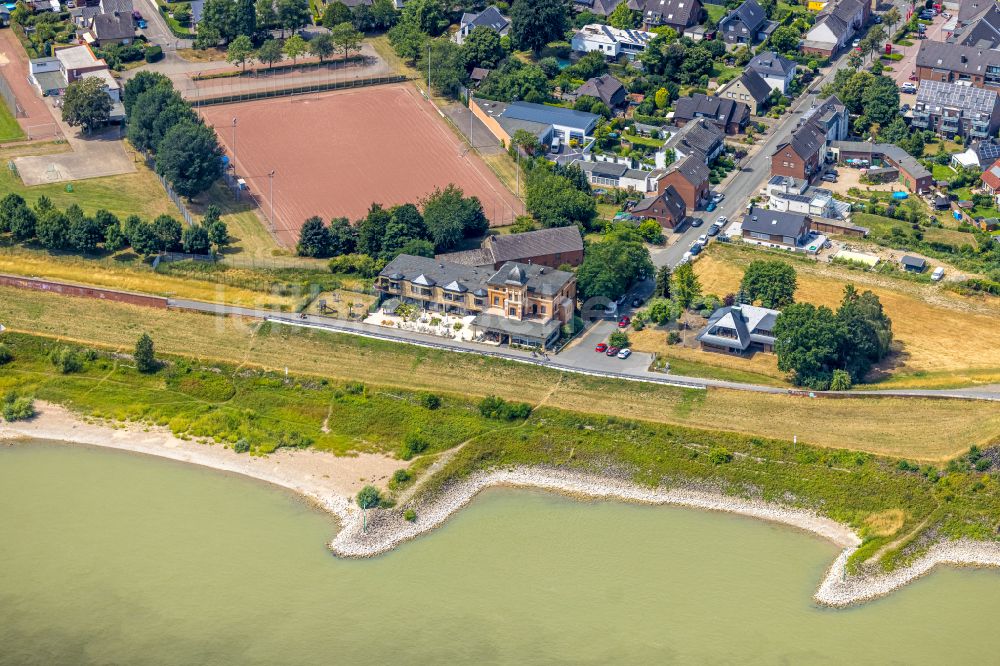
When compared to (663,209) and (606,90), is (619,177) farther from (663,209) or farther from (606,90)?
(606,90)

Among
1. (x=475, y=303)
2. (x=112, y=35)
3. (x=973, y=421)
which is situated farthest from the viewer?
(x=112, y=35)

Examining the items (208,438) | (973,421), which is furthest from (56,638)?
(973,421)

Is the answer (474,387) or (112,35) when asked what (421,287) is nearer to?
(474,387)

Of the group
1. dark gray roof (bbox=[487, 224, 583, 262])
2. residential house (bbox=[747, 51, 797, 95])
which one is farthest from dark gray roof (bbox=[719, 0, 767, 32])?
dark gray roof (bbox=[487, 224, 583, 262])

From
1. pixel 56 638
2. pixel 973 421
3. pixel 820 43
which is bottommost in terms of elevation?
pixel 56 638

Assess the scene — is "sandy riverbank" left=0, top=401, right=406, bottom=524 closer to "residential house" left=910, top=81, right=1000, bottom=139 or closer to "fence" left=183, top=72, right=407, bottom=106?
"fence" left=183, top=72, right=407, bottom=106

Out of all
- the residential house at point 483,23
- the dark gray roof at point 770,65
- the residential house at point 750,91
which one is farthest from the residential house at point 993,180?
the residential house at point 483,23
